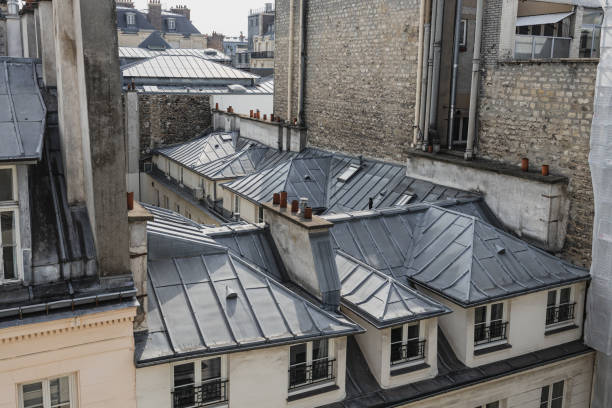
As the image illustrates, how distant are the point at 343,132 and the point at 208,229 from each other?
1104 cm

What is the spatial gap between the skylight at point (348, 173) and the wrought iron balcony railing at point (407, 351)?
32.9 feet

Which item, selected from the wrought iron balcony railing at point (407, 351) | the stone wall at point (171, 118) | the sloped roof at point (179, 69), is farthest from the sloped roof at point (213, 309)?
the sloped roof at point (179, 69)

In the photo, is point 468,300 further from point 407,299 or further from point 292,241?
point 292,241

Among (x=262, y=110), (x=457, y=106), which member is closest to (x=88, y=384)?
(x=457, y=106)

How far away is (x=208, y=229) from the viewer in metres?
14.0

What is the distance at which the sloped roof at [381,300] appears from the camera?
453 inches

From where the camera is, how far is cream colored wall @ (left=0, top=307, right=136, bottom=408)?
8711 millimetres

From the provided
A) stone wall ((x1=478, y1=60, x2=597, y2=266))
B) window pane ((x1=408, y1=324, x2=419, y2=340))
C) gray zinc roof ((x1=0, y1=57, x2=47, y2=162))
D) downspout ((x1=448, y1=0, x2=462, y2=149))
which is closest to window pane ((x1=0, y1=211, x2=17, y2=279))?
gray zinc roof ((x1=0, y1=57, x2=47, y2=162))

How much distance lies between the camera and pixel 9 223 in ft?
30.5

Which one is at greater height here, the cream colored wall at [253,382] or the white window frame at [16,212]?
the white window frame at [16,212]

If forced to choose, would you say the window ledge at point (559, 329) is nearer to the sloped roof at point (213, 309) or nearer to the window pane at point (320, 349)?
the sloped roof at point (213, 309)

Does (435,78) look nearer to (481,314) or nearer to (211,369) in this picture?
(481,314)

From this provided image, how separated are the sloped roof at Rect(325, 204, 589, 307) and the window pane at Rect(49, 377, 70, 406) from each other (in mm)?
6907

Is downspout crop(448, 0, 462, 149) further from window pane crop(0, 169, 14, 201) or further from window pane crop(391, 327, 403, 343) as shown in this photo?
window pane crop(0, 169, 14, 201)
